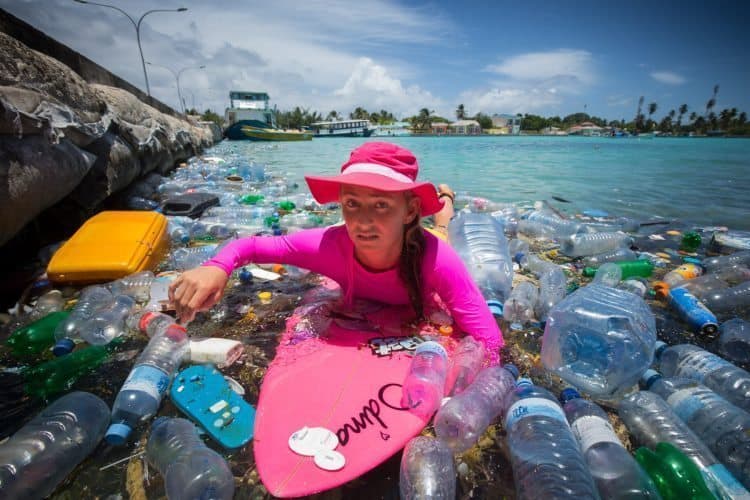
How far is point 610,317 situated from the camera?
2.03 metres

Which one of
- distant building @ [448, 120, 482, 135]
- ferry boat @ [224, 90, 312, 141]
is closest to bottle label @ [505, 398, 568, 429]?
ferry boat @ [224, 90, 312, 141]

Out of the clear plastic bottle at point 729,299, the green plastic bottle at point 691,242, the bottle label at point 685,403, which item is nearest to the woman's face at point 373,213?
the bottle label at point 685,403

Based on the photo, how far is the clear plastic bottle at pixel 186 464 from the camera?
1.25 meters

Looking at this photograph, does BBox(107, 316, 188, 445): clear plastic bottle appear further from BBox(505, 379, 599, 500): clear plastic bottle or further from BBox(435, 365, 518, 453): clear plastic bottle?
BBox(505, 379, 599, 500): clear plastic bottle

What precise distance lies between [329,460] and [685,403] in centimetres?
168

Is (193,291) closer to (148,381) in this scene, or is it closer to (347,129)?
(148,381)

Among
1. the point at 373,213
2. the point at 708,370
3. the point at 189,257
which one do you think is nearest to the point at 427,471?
the point at 373,213

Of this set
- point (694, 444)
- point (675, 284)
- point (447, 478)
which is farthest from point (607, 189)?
point (447, 478)

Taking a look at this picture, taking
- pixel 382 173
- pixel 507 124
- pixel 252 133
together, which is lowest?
pixel 382 173

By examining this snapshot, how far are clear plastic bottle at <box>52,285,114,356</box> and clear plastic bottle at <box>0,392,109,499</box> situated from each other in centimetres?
54

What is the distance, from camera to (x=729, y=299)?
2846 millimetres

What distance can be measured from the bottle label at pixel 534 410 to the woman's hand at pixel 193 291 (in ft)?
5.26

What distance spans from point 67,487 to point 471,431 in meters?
1.67

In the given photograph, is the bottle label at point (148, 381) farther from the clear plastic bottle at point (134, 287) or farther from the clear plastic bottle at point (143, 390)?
the clear plastic bottle at point (134, 287)
